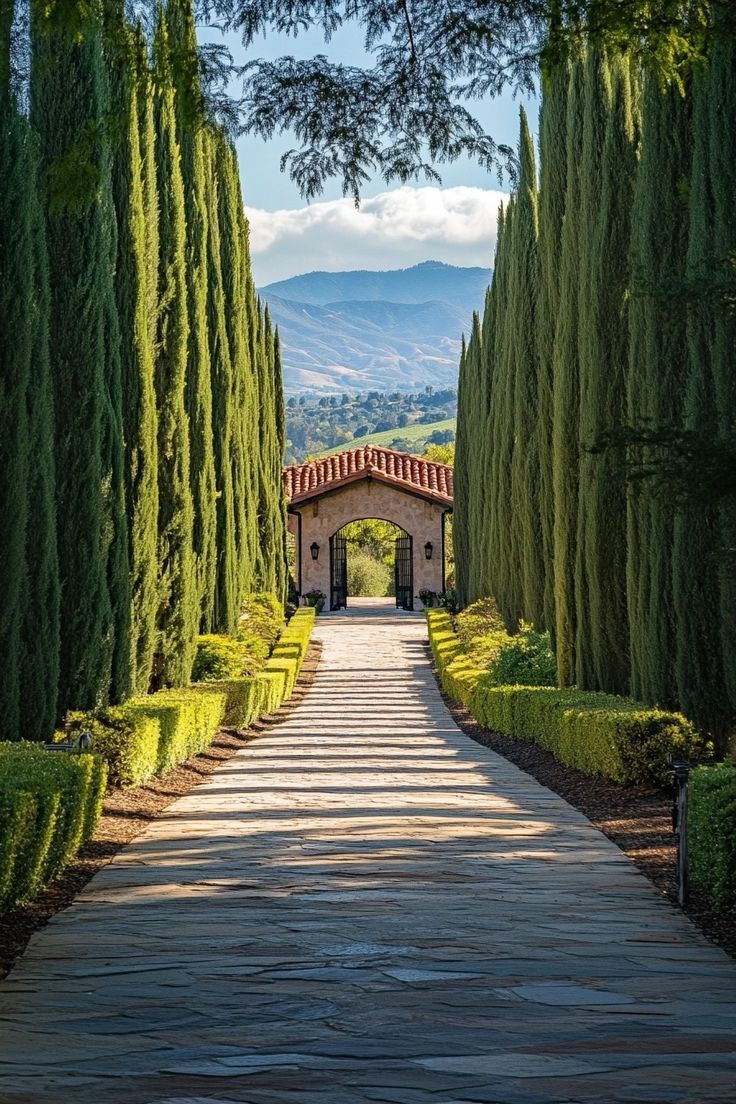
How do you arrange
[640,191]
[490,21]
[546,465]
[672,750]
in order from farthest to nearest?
[546,465], [640,191], [672,750], [490,21]

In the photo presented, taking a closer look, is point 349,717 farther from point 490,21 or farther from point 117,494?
point 490,21

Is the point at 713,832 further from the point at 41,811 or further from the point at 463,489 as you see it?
the point at 463,489

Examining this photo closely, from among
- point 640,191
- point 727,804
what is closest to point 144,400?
point 640,191

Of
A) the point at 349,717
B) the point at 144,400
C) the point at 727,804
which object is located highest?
the point at 144,400

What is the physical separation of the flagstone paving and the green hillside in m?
144

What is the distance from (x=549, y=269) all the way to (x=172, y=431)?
19.1 ft

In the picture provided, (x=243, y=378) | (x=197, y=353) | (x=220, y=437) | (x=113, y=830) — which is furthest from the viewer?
(x=243, y=378)

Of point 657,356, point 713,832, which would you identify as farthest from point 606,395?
point 713,832

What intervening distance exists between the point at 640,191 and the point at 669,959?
861cm

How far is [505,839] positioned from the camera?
8312 millimetres

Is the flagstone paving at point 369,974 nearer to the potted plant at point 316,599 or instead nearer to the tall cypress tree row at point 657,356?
the tall cypress tree row at point 657,356

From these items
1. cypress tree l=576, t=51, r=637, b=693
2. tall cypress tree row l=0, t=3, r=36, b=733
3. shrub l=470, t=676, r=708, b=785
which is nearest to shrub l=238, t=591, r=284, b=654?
shrub l=470, t=676, r=708, b=785

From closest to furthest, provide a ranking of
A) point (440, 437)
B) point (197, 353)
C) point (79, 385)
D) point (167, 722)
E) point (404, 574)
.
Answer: point (167, 722) < point (79, 385) < point (197, 353) < point (404, 574) < point (440, 437)

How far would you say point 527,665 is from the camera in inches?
675
